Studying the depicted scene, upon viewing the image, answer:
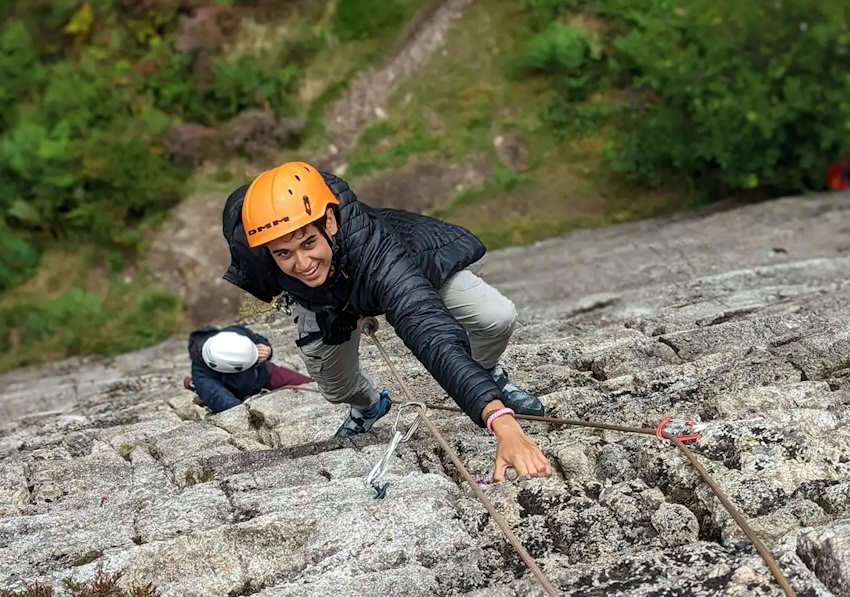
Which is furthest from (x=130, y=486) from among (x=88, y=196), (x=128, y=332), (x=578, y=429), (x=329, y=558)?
(x=88, y=196)

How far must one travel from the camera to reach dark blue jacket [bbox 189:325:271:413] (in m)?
8.40

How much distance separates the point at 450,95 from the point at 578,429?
1353 cm

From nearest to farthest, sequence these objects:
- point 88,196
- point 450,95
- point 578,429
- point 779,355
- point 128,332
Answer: point 578,429
point 779,355
point 128,332
point 88,196
point 450,95

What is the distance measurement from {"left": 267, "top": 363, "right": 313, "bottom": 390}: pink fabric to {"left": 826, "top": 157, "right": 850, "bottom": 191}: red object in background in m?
9.66

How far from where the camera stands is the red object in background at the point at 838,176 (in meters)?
14.5

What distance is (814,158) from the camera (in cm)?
1407

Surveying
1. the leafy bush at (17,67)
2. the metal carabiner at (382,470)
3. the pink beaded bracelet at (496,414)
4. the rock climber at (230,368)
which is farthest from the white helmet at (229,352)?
the leafy bush at (17,67)

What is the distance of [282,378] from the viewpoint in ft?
28.9

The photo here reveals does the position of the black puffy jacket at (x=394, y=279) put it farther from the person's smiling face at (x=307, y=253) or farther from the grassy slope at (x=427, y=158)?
the grassy slope at (x=427, y=158)

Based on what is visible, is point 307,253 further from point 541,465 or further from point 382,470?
point 541,465

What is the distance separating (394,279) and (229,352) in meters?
3.68

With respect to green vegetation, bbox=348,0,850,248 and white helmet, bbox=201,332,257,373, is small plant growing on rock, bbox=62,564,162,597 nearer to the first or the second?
white helmet, bbox=201,332,257,373

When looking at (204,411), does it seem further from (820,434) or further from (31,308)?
(31,308)

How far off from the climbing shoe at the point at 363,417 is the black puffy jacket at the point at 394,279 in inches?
51.0
